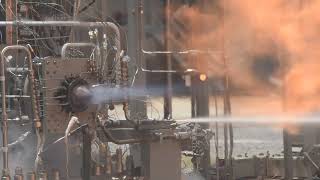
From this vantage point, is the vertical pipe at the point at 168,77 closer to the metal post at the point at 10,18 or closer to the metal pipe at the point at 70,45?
the metal pipe at the point at 70,45

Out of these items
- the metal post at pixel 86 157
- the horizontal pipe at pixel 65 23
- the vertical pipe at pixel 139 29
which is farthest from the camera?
the vertical pipe at pixel 139 29

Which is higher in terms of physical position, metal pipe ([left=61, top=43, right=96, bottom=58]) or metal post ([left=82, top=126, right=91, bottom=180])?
metal pipe ([left=61, top=43, right=96, bottom=58])

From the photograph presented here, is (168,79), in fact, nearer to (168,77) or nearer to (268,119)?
(168,77)

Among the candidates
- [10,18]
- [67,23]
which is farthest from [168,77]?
[10,18]

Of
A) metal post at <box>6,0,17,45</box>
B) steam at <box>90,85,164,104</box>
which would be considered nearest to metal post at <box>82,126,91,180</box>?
steam at <box>90,85,164,104</box>

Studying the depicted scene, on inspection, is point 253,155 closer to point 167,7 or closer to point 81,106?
point 167,7

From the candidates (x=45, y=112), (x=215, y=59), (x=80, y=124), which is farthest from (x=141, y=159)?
(x=215, y=59)

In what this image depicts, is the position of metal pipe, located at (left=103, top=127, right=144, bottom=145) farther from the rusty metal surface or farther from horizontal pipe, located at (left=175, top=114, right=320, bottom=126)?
horizontal pipe, located at (left=175, top=114, right=320, bottom=126)

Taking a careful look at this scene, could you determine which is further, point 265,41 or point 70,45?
point 265,41

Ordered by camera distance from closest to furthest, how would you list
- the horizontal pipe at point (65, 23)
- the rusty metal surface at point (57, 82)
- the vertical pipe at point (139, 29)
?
the rusty metal surface at point (57, 82), the horizontal pipe at point (65, 23), the vertical pipe at point (139, 29)

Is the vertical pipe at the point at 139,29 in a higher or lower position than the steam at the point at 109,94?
higher

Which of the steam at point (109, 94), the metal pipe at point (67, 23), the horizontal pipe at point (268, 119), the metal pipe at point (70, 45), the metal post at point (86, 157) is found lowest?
the metal post at point (86, 157)

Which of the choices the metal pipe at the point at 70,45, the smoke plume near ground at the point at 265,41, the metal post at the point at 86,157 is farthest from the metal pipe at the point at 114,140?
the smoke plume near ground at the point at 265,41

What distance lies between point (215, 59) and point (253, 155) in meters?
1.12
